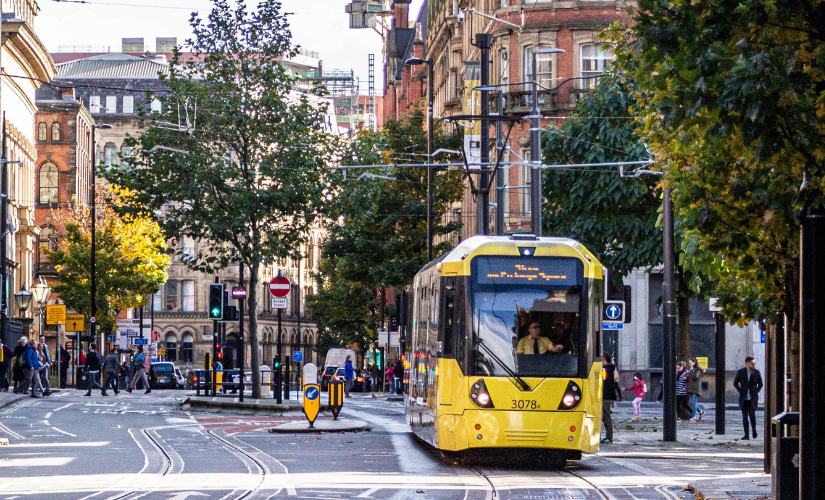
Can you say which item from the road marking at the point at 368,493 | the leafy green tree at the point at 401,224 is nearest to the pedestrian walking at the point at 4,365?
the leafy green tree at the point at 401,224

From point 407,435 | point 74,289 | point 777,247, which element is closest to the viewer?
point 777,247

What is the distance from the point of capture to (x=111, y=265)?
74562 mm

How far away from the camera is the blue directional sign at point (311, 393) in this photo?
2738 centimetres

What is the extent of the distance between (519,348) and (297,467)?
3.23m

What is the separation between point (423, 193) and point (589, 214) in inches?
1015

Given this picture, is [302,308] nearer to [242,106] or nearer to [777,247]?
[242,106]

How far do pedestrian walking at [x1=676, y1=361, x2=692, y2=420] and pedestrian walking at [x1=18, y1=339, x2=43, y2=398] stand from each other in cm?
1726

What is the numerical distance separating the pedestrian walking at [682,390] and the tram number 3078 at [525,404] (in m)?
15.1

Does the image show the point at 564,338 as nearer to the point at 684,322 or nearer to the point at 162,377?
the point at 684,322

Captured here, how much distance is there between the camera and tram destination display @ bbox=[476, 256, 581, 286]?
65.5ft

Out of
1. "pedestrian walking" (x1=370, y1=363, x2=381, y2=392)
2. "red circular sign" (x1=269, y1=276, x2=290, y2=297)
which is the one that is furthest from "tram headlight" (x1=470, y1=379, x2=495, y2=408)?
"pedestrian walking" (x1=370, y1=363, x2=381, y2=392)

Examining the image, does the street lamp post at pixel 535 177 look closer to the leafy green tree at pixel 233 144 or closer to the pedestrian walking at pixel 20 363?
the leafy green tree at pixel 233 144

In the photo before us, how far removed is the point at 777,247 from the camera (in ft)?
51.0

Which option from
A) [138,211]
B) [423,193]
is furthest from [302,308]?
[138,211]
